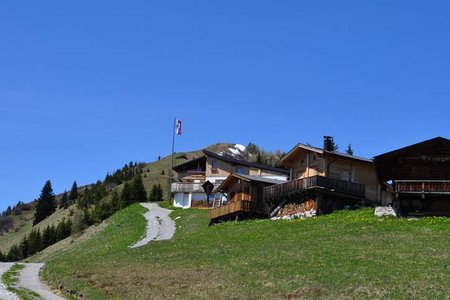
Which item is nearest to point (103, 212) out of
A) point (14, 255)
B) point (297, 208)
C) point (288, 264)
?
point (14, 255)

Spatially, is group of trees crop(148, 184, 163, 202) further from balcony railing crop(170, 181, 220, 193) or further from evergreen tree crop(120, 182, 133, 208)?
balcony railing crop(170, 181, 220, 193)

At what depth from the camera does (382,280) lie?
25859 mm

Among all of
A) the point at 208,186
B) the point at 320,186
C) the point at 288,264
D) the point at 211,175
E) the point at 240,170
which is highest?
the point at 240,170

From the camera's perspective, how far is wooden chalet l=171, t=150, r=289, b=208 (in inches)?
3302

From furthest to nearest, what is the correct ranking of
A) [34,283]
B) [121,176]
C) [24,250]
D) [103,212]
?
[121,176], [24,250], [103,212], [34,283]

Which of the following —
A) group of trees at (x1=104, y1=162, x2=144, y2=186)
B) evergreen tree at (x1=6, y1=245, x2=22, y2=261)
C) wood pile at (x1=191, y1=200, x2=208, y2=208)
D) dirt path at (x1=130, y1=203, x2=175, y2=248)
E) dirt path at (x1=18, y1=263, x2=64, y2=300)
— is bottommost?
evergreen tree at (x1=6, y1=245, x2=22, y2=261)

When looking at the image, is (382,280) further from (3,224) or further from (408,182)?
(3,224)

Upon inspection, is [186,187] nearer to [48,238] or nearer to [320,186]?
[48,238]

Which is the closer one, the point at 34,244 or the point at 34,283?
the point at 34,283

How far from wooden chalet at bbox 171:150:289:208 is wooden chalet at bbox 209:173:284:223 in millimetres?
12806

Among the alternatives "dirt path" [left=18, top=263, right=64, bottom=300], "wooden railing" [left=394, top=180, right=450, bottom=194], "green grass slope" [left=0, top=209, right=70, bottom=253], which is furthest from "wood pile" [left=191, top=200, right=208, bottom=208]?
"dirt path" [left=18, top=263, right=64, bottom=300]

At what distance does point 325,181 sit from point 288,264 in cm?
2398

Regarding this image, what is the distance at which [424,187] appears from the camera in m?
48.5

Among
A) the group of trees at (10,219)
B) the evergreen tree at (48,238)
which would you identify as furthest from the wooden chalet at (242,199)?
the group of trees at (10,219)
